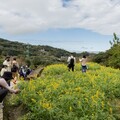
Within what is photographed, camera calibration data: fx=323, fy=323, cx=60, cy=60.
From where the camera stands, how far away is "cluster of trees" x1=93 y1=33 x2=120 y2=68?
34.6 m

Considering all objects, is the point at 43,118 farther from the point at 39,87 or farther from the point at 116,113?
the point at 39,87

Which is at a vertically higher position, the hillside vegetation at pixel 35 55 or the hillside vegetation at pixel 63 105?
the hillside vegetation at pixel 35 55

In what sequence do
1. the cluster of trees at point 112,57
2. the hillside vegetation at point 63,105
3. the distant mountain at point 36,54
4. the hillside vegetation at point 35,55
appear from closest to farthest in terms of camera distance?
the hillside vegetation at point 63,105 < the cluster of trees at point 112,57 < the hillside vegetation at point 35,55 < the distant mountain at point 36,54

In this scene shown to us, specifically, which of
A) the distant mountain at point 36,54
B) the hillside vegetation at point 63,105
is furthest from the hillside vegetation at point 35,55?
the hillside vegetation at point 63,105

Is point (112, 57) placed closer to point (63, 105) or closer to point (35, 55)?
point (63, 105)

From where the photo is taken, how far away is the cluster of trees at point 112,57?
3461 cm

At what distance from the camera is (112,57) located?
3666cm

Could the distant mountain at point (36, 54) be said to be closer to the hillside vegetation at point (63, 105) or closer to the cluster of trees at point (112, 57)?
the cluster of trees at point (112, 57)

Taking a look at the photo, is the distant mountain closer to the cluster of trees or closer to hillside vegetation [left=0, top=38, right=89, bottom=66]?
hillside vegetation [left=0, top=38, right=89, bottom=66]

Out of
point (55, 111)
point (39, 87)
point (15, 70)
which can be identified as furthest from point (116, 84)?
point (15, 70)

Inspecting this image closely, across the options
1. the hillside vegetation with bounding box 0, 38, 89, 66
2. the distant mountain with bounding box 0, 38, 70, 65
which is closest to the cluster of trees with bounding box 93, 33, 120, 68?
the hillside vegetation with bounding box 0, 38, 89, 66

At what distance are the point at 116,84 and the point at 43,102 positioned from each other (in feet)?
14.4

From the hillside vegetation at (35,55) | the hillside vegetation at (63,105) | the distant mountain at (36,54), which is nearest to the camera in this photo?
the hillside vegetation at (63,105)

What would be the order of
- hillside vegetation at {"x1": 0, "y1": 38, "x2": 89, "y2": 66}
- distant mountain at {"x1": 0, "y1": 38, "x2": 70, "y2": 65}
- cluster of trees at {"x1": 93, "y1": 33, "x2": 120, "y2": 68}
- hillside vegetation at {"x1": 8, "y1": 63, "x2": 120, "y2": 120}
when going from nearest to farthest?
hillside vegetation at {"x1": 8, "y1": 63, "x2": 120, "y2": 120}, cluster of trees at {"x1": 93, "y1": 33, "x2": 120, "y2": 68}, hillside vegetation at {"x1": 0, "y1": 38, "x2": 89, "y2": 66}, distant mountain at {"x1": 0, "y1": 38, "x2": 70, "y2": 65}
